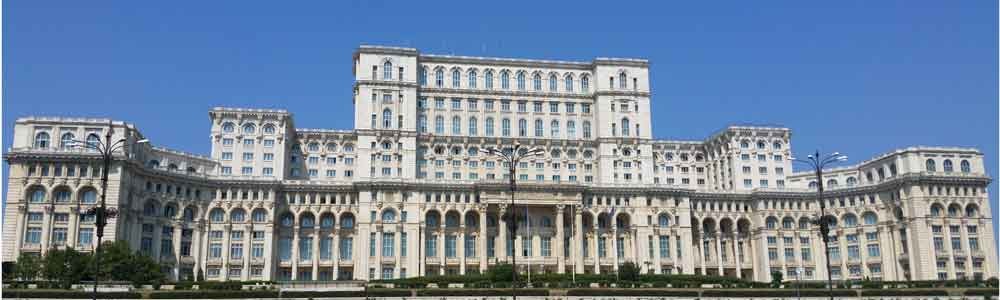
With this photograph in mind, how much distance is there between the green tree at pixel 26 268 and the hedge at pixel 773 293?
7922 centimetres

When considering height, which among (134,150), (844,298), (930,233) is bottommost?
(844,298)

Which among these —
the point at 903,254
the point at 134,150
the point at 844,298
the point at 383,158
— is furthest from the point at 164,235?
the point at 903,254

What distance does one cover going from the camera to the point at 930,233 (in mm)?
138375

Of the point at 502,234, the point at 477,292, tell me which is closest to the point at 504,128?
the point at 502,234

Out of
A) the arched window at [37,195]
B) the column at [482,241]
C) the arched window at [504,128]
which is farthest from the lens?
the arched window at [504,128]

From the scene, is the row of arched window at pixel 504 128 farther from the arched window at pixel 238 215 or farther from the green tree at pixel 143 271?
the green tree at pixel 143 271

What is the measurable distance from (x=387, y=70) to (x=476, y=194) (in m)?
30.9

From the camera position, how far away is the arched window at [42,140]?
11938 cm

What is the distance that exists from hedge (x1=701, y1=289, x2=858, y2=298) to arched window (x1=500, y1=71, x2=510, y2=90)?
73858 millimetres

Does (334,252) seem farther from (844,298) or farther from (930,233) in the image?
(930,233)

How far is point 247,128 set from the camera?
499 ft

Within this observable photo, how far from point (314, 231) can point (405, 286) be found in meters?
45.3

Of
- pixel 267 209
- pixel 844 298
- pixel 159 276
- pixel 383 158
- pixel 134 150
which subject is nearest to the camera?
pixel 844 298

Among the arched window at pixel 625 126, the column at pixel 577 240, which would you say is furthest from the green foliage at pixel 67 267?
the arched window at pixel 625 126
